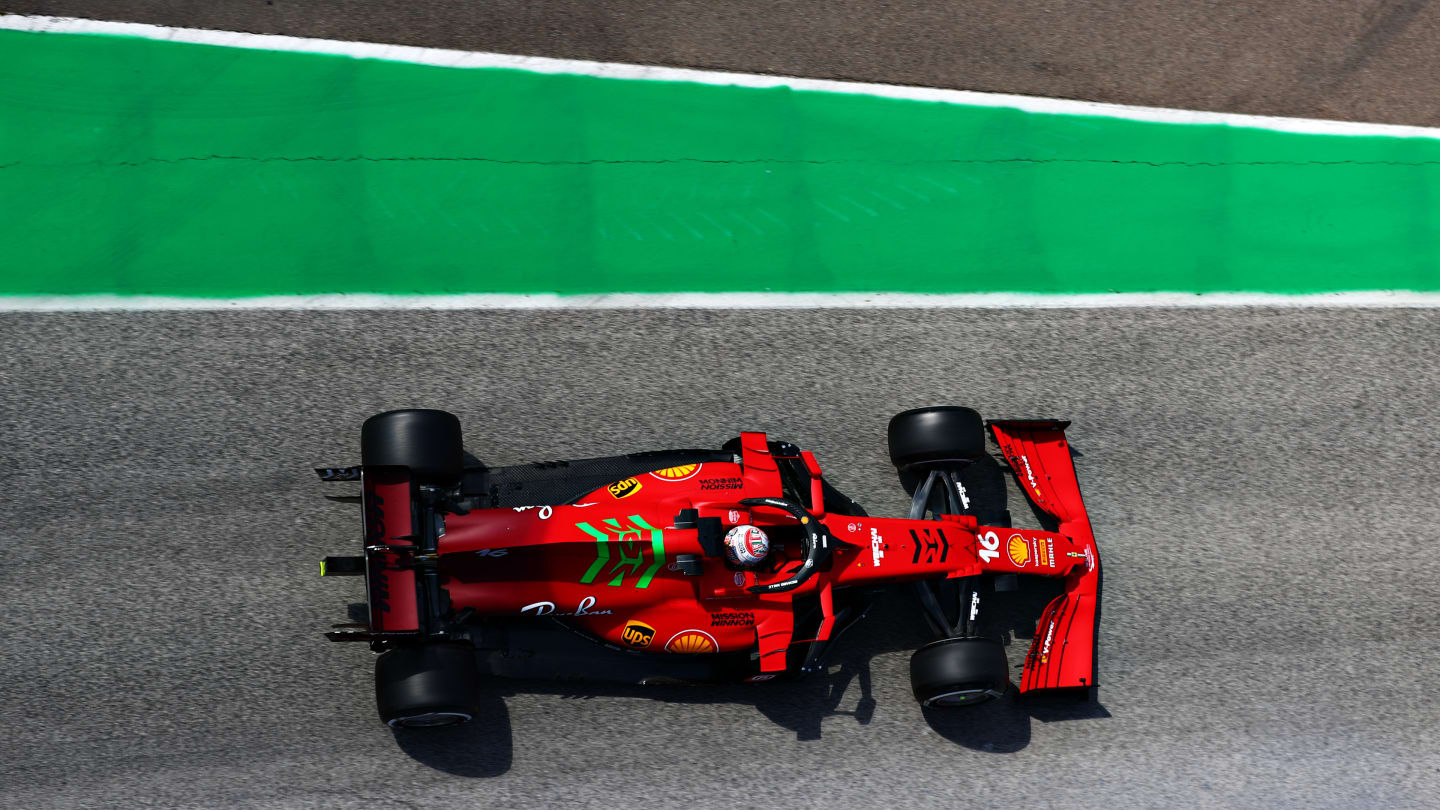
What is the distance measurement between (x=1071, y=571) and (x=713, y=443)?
238cm

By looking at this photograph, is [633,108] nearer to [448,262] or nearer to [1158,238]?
[448,262]

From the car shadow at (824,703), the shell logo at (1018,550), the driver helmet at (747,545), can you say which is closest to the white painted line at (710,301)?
the shell logo at (1018,550)

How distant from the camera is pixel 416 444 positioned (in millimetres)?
5582

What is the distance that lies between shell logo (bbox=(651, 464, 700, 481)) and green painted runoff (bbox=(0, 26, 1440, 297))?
142 cm

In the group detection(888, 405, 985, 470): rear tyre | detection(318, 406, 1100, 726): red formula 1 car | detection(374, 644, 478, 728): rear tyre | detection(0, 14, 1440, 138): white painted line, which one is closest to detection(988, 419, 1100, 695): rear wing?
detection(318, 406, 1100, 726): red formula 1 car

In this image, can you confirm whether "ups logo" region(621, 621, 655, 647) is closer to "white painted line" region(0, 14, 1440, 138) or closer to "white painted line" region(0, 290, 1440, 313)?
"white painted line" region(0, 290, 1440, 313)

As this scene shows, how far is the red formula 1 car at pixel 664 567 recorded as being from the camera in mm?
5375

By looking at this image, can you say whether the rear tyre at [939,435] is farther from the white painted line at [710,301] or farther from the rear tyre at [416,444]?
the rear tyre at [416,444]

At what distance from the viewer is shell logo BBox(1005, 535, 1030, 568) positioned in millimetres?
5953

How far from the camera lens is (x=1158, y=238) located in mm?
7184

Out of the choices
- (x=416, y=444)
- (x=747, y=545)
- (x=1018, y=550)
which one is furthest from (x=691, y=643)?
(x=1018, y=550)

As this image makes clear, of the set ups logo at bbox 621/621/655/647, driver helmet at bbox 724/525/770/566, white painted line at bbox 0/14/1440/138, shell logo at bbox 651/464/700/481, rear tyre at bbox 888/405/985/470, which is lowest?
ups logo at bbox 621/621/655/647

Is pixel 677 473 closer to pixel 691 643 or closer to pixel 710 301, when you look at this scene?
pixel 691 643

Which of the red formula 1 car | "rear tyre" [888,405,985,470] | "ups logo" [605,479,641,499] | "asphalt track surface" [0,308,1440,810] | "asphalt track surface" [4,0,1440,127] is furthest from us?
"asphalt track surface" [4,0,1440,127]
